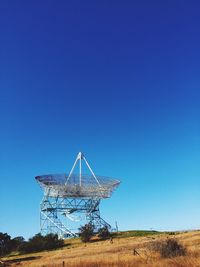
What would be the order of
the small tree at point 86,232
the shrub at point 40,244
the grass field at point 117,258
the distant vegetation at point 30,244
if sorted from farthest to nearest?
the small tree at point 86,232 → the shrub at point 40,244 → the distant vegetation at point 30,244 → the grass field at point 117,258

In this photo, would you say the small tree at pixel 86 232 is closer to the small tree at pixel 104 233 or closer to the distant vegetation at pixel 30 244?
the small tree at pixel 104 233

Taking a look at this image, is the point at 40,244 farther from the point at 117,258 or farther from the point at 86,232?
the point at 117,258

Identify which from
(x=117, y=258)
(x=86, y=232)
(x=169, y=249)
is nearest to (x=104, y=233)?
(x=86, y=232)

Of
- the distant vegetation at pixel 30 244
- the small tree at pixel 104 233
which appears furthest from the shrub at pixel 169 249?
the small tree at pixel 104 233

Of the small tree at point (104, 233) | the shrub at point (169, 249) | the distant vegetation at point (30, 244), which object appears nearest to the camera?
the shrub at point (169, 249)

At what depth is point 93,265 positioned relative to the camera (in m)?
23.8

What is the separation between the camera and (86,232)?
297ft

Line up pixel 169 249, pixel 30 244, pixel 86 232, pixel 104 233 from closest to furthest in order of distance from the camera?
pixel 169 249, pixel 30 244, pixel 86 232, pixel 104 233

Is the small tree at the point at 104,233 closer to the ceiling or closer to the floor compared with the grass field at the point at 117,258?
closer to the ceiling

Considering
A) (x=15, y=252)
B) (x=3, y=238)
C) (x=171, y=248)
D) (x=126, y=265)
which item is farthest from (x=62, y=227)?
(x=126, y=265)

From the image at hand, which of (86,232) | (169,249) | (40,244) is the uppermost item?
(86,232)

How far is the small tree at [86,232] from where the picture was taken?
294 feet

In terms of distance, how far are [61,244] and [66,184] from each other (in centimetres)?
1399

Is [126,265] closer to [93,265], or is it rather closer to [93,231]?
[93,265]
